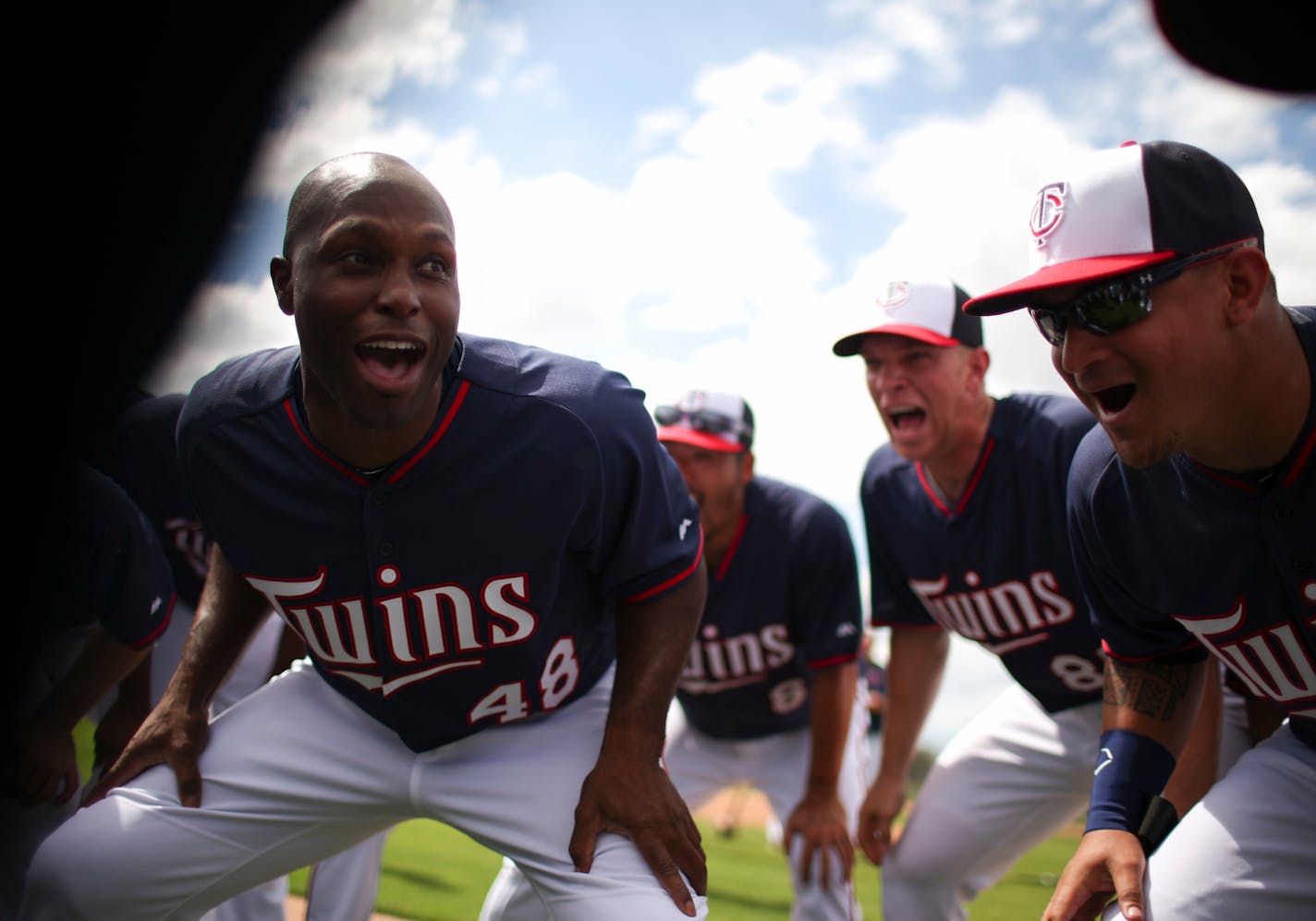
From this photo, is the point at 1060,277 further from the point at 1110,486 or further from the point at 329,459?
the point at 329,459

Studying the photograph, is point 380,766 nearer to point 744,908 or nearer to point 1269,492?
point 1269,492

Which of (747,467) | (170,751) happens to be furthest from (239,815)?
(747,467)

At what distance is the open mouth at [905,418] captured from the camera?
4145mm

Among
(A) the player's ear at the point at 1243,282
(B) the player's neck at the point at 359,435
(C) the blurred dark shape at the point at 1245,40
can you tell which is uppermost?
(C) the blurred dark shape at the point at 1245,40

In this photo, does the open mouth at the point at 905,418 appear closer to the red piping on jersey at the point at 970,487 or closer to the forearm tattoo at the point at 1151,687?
the red piping on jersey at the point at 970,487

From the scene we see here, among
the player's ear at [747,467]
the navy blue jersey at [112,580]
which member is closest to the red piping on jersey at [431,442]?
the navy blue jersey at [112,580]

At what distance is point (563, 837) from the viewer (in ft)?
8.26

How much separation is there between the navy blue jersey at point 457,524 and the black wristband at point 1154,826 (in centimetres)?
122

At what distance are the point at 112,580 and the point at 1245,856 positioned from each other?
3253mm

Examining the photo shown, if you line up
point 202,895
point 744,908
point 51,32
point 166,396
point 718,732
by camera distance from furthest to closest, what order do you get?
point 744,908 < point 718,732 < point 166,396 < point 202,895 < point 51,32

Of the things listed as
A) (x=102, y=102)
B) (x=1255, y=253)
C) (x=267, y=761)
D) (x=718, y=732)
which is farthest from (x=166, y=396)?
(x=1255, y=253)

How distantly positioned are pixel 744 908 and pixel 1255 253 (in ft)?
16.8

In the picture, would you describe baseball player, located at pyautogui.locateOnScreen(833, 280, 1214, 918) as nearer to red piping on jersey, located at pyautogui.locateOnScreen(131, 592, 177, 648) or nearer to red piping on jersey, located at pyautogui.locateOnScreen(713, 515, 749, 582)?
red piping on jersey, located at pyautogui.locateOnScreen(713, 515, 749, 582)

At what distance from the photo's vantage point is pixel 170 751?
270 cm
